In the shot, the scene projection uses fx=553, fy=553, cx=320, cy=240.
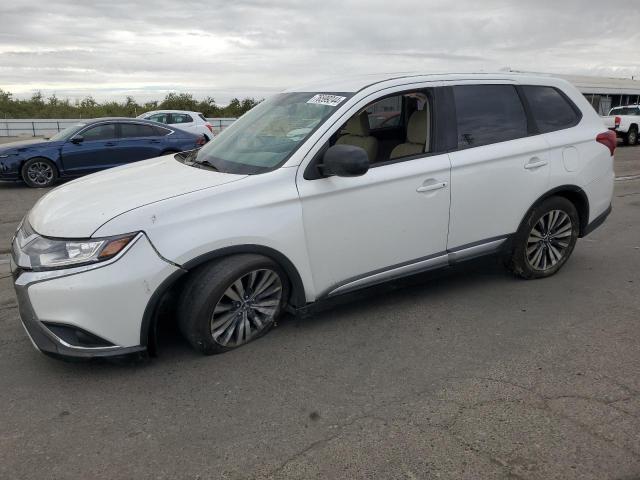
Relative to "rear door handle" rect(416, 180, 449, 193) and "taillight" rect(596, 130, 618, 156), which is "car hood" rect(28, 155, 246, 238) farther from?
"taillight" rect(596, 130, 618, 156)

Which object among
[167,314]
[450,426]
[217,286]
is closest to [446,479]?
[450,426]

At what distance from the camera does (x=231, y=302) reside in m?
3.47

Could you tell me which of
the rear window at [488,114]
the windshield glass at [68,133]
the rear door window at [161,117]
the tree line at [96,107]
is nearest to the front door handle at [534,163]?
the rear window at [488,114]

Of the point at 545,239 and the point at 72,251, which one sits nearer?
the point at 72,251

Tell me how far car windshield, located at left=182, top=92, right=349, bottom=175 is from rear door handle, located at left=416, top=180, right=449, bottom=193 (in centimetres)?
82

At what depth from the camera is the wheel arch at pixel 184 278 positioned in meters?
3.16

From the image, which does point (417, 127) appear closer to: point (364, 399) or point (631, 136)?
point (364, 399)

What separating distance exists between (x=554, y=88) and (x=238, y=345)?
3504 millimetres

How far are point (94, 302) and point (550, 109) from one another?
3.91m

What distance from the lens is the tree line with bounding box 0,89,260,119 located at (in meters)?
54.2

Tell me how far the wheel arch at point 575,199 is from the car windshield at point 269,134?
6.21 feet

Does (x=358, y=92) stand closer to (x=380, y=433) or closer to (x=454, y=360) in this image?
(x=454, y=360)

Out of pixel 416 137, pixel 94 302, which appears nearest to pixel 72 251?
pixel 94 302

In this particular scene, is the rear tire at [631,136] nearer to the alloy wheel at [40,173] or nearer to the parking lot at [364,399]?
the parking lot at [364,399]
